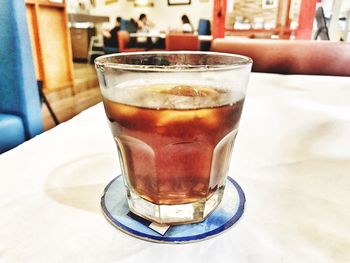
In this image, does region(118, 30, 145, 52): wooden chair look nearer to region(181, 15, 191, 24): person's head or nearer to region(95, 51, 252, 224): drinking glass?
region(181, 15, 191, 24): person's head

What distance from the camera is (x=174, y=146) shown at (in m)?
0.38

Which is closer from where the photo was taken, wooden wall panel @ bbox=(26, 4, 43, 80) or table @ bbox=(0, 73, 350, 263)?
table @ bbox=(0, 73, 350, 263)

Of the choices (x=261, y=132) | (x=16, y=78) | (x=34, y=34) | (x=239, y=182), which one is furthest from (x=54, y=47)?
(x=239, y=182)

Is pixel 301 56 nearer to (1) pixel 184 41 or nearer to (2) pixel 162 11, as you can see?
(1) pixel 184 41

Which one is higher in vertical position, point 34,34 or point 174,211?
point 34,34

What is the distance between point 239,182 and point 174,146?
0.15 meters

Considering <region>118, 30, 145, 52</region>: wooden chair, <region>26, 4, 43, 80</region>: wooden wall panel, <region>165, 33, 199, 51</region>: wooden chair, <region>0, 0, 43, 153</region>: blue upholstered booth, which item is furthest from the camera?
<region>118, 30, 145, 52</region>: wooden chair

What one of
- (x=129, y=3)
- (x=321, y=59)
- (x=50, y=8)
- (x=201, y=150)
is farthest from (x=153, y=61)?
(x=129, y=3)

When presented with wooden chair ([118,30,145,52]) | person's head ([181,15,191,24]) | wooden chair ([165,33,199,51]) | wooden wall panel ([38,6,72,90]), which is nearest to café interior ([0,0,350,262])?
wooden wall panel ([38,6,72,90])

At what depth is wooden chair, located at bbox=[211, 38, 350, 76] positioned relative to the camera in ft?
5.64

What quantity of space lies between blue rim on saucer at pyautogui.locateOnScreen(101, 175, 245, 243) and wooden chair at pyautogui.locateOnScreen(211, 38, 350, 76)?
156 centimetres

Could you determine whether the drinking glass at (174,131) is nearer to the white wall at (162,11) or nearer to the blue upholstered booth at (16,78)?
the blue upholstered booth at (16,78)

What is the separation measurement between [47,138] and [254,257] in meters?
0.48

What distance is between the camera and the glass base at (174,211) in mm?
374
